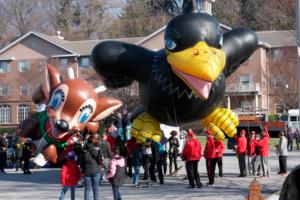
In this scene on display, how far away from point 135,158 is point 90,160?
5.08 meters

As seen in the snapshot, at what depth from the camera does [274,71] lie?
53.9 meters

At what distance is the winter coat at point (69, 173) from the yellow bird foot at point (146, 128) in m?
1.58

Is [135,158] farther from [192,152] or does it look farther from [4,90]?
[4,90]

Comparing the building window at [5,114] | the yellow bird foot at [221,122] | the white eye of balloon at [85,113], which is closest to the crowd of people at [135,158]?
the white eye of balloon at [85,113]

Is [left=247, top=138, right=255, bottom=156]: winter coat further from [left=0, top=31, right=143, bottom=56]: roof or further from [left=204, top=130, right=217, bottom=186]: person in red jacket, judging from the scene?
[left=0, top=31, right=143, bottom=56]: roof

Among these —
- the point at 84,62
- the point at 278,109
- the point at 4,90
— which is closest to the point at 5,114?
the point at 4,90

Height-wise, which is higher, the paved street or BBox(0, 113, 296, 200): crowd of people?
BBox(0, 113, 296, 200): crowd of people

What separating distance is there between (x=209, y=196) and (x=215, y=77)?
4.16m

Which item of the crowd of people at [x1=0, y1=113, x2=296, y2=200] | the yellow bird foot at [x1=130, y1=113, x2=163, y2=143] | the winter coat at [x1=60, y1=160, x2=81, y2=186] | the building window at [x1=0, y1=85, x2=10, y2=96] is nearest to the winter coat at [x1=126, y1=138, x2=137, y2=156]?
the crowd of people at [x1=0, y1=113, x2=296, y2=200]

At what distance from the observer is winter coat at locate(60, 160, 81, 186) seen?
13.2 metres

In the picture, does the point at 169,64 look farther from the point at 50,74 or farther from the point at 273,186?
the point at 50,74

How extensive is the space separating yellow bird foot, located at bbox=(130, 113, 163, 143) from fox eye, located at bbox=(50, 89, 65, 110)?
6.16m

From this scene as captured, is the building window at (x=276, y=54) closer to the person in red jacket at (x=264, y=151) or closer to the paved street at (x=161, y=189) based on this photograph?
the paved street at (x=161, y=189)

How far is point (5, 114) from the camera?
65.9 m
